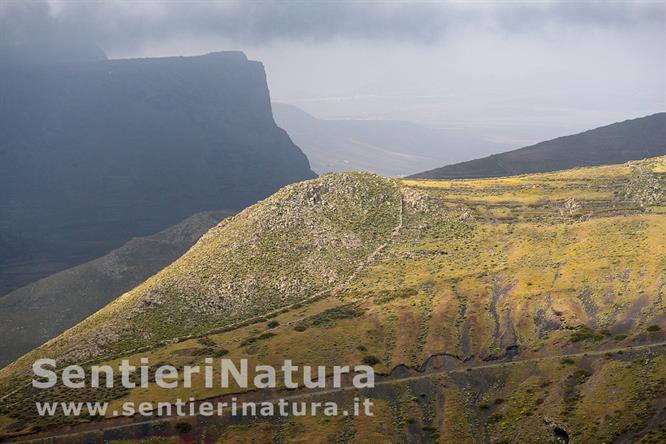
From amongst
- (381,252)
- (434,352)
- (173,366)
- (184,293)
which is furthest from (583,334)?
(184,293)

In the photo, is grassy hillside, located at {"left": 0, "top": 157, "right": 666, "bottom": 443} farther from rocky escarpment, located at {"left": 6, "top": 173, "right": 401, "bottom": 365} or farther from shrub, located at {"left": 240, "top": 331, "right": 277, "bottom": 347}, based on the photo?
shrub, located at {"left": 240, "top": 331, "right": 277, "bottom": 347}

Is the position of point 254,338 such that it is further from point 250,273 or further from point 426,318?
point 426,318

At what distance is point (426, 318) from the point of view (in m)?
135

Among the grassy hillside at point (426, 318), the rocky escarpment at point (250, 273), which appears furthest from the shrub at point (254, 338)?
the rocky escarpment at point (250, 273)

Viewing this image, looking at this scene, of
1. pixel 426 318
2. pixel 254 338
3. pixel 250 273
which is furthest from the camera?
pixel 250 273

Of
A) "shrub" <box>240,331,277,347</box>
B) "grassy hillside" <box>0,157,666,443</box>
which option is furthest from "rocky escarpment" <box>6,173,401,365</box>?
"shrub" <box>240,331,277,347</box>

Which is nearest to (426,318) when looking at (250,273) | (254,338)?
(254,338)

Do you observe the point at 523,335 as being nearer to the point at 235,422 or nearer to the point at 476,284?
the point at 476,284

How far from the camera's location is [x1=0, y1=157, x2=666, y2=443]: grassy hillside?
9812 centimetres

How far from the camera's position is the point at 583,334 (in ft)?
387

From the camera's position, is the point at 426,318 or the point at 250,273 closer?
the point at 426,318

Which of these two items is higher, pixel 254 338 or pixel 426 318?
pixel 426 318

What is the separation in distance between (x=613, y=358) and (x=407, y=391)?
121ft

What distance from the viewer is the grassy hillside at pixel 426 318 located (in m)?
98.1
